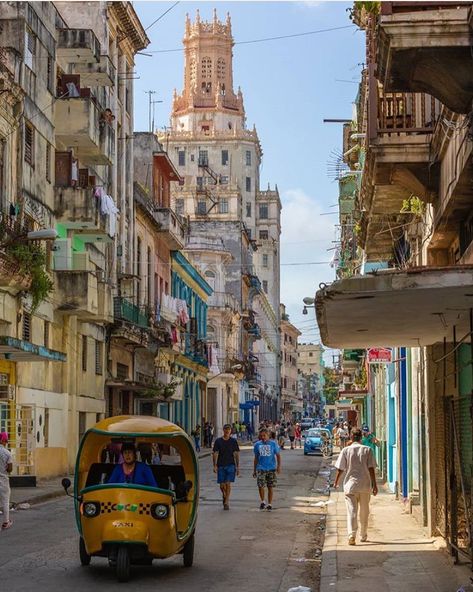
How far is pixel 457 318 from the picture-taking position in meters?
12.5

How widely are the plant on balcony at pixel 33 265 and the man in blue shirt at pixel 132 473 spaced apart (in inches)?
568

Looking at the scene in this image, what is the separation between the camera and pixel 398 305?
11430 mm

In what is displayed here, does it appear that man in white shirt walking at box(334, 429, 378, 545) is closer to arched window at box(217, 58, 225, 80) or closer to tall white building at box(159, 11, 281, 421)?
tall white building at box(159, 11, 281, 421)

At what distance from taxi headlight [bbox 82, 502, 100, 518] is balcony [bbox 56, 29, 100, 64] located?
25566 mm

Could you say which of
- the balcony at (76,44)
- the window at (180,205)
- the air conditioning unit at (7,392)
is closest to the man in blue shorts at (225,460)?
the air conditioning unit at (7,392)

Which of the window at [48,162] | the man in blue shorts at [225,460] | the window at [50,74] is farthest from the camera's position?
the window at [50,74]

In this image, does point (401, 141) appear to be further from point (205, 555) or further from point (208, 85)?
point (208, 85)

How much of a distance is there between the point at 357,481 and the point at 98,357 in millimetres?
25886

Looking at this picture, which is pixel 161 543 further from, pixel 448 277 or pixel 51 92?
pixel 51 92

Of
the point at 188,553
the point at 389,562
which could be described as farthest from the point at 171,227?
the point at 389,562

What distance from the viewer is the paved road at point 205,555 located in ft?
41.7

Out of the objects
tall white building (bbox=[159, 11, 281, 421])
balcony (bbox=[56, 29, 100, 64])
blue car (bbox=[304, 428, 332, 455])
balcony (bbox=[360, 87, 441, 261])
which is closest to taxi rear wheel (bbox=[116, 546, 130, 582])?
balcony (bbox=[360, 87, 441, 261])

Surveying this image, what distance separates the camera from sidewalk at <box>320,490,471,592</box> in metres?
12.2

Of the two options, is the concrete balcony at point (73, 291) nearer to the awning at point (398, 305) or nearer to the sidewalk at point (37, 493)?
the sidewalk at point (37, 493)
